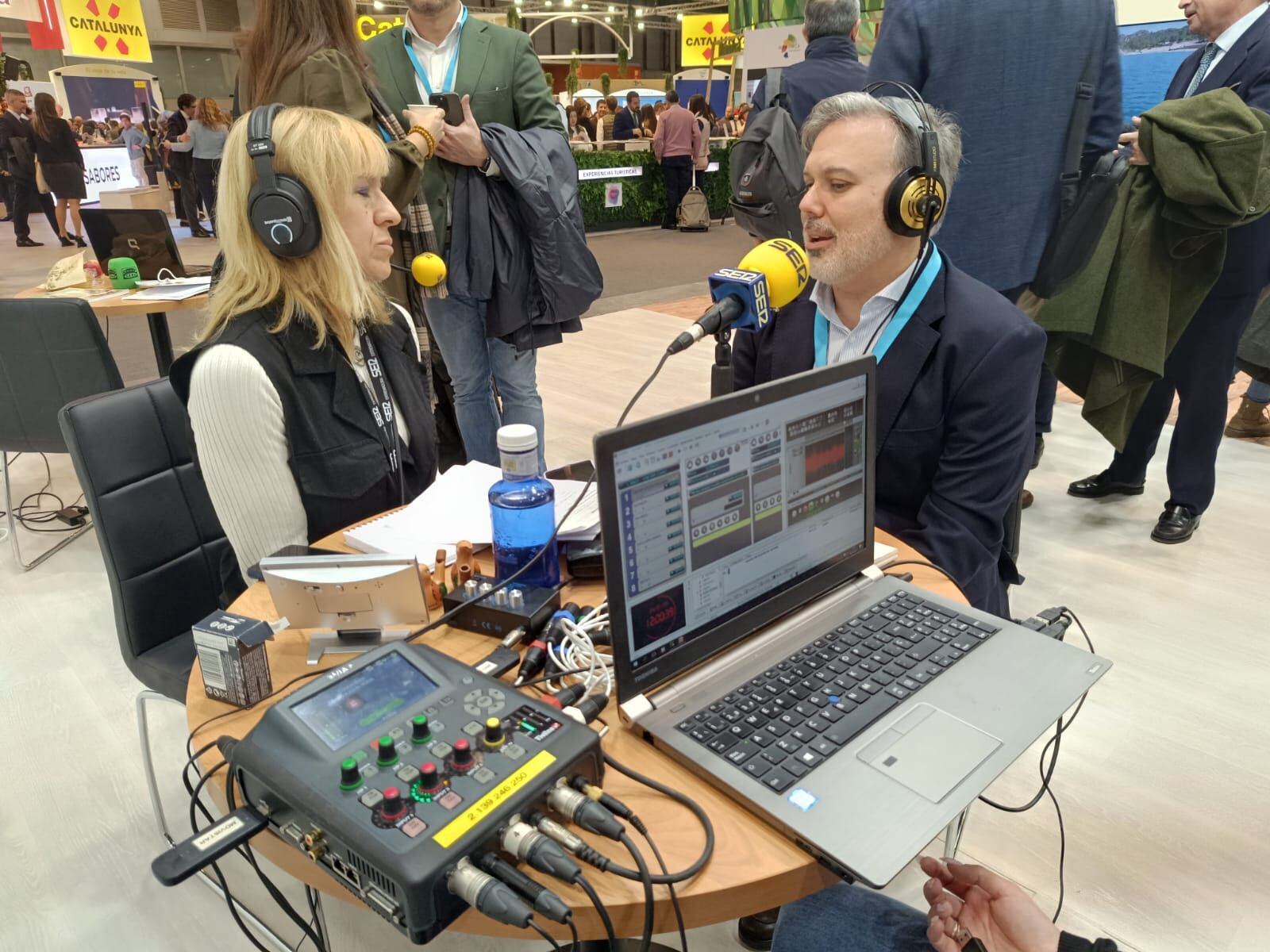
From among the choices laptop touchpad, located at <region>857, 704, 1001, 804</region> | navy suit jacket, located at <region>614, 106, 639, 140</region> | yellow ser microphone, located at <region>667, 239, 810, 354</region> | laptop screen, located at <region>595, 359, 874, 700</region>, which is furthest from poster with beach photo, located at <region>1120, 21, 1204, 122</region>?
navy suit jacket, located at <region>614, 106, 639, 140</region>

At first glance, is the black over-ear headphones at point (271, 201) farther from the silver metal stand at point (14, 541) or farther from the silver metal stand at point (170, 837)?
the silver metal stand at point (14, 541)

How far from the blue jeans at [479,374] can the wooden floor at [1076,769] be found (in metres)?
1.23

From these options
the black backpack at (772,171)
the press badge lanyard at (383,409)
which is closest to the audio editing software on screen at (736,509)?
the press badge lanyard at (383,409)

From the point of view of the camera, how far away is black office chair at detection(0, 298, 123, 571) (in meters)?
2.62

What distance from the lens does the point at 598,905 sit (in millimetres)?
705

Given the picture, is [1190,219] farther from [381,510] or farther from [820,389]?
[381,510]

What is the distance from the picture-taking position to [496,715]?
0.82 meters

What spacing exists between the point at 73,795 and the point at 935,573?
1.94 m

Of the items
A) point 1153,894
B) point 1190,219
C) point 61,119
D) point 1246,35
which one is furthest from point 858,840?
point 61,119

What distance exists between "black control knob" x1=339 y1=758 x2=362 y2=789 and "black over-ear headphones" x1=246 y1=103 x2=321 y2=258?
103 cm

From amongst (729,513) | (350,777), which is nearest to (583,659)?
(729,513)

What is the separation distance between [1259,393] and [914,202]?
3.45 metres

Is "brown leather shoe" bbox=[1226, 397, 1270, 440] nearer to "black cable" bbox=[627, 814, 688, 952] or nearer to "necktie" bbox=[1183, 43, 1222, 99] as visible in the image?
"necktie" bbox=[1183, 43, 1222, 99]

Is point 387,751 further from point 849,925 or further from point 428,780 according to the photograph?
point 849,925
